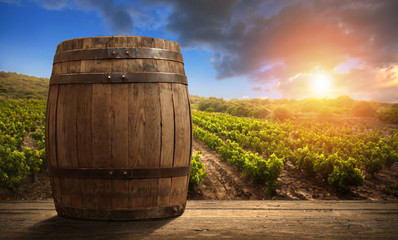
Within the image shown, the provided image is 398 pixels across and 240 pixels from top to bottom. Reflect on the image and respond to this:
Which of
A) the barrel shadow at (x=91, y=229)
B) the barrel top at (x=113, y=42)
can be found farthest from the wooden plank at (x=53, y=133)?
the barrel top at (x=113, y=42)

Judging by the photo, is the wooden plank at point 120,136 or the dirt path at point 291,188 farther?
the dirt path at point 291,188

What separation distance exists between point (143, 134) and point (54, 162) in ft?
2.92

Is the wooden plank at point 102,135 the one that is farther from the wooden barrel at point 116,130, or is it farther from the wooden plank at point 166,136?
the wooden plank at point 166,136

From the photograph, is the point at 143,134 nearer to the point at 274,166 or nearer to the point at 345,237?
the point at 345,237

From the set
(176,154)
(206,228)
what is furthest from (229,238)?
(176,154)

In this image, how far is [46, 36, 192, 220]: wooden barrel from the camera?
84.6 inches

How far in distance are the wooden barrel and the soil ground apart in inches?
143

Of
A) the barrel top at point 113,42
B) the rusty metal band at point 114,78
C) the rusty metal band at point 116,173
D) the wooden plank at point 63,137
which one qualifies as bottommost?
the rusty metal band at point 116,173

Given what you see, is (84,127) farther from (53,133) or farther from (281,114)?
(281,114)

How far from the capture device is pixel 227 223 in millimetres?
2283

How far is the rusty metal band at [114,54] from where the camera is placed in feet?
7.30

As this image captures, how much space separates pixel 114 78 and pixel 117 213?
1.14m

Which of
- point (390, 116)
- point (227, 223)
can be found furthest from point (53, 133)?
point (390, 116)

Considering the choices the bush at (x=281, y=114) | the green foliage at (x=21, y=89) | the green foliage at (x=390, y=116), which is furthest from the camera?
the green foliage at (x=21, y=89)
